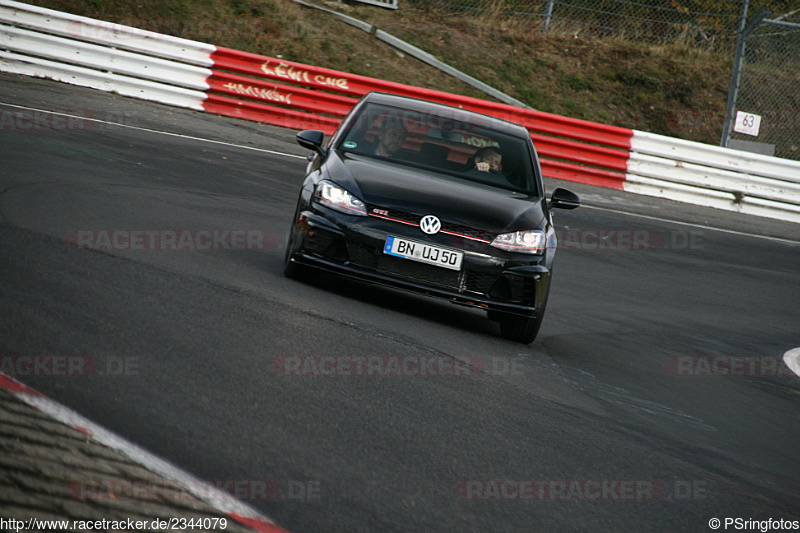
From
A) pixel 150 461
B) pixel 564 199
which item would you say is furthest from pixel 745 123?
pixel 150 461

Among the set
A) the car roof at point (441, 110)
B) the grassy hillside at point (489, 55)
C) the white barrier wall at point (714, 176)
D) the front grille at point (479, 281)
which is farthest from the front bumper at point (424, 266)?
the grassy hillside at point (489, 55)

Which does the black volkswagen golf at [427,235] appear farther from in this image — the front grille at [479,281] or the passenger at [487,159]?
the passenger at [487,159]

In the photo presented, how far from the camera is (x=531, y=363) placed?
6.64 meters

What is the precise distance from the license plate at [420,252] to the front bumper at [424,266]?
0.12 feet

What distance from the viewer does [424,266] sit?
22.2ft

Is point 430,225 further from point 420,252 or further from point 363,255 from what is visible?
point 363,255

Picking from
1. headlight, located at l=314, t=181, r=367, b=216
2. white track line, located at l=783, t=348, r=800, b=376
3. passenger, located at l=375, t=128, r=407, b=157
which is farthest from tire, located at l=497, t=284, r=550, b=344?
white track line, located at l=783, t=348, r=800, b=376

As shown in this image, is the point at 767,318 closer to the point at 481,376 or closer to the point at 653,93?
the point at 481,376

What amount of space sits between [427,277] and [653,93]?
2096 cm

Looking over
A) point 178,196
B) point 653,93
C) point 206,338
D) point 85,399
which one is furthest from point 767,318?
point 653,93

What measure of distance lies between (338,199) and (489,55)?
1897 cm

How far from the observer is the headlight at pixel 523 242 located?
22.6 feet

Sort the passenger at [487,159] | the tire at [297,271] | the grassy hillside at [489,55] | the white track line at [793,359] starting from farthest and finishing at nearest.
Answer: the grassy hillside at [489,55] → the white track line at [793,359] → the passenger at [487,159] → the tire at [297,271]

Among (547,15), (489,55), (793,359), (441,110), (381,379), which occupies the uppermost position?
(547,15)
